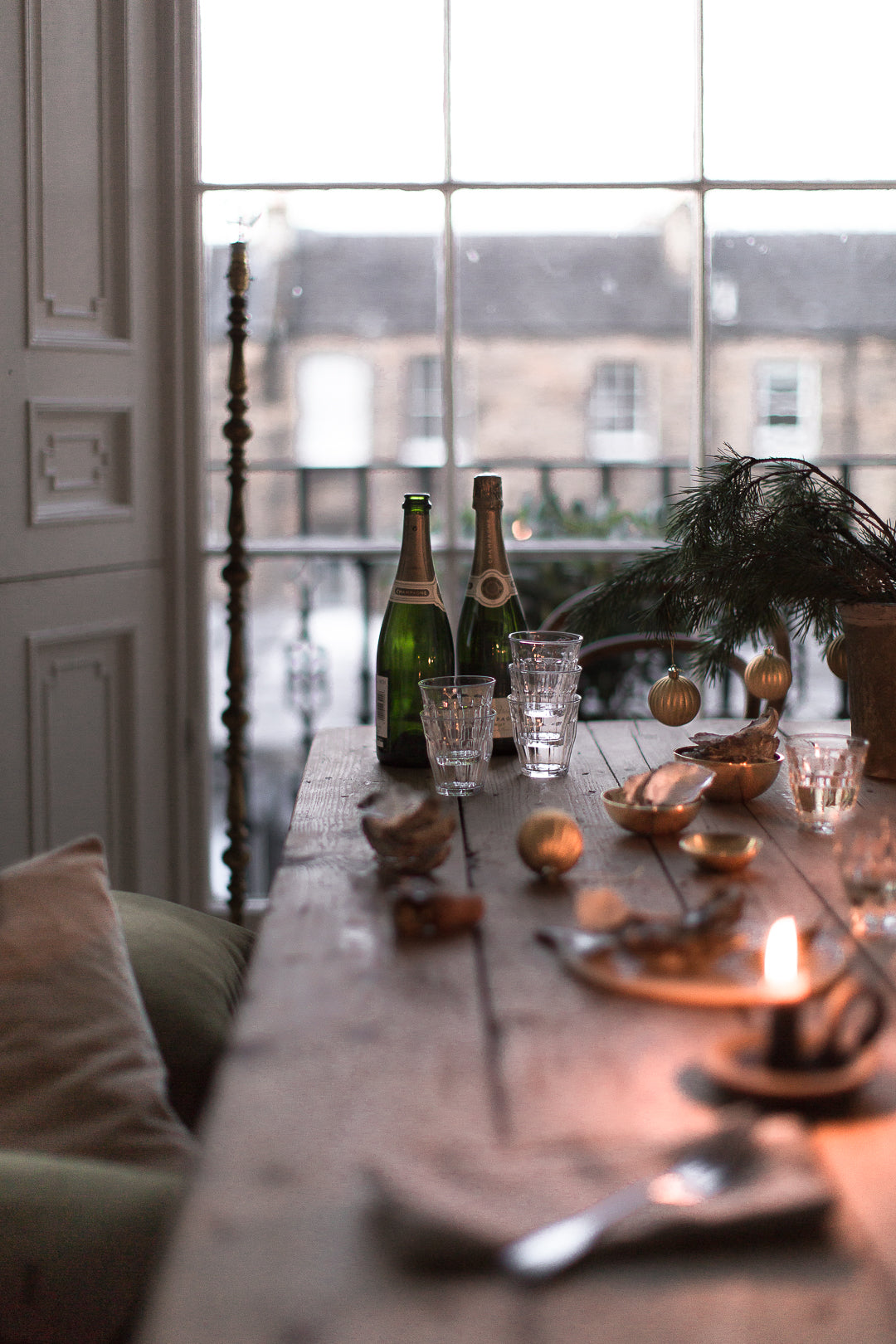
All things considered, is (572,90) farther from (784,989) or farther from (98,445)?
(784,989)

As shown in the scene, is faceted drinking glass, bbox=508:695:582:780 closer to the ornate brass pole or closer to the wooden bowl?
the wooden bowl

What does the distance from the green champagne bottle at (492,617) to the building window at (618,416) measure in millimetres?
1257

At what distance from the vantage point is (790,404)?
2.79 meters

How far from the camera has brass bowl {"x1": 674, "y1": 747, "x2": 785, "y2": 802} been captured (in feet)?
4.46

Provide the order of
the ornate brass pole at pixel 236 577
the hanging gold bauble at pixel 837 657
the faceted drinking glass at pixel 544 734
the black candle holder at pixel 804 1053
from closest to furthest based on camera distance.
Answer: the black candle holder at pixel 804 1053
the faceted drinking glass at pixel 544 734
the hanging gold bauble at pixel 837 657
the ornate brass pole at pixel 236 577

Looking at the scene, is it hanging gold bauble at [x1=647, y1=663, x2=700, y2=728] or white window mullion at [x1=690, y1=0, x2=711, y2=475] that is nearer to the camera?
hanging gold bauble at [x1=647, y1=663, x2=700, y2=728]

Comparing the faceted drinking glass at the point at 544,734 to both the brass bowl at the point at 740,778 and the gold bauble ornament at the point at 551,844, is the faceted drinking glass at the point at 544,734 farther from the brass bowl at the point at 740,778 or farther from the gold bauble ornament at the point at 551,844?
the gold bauble ornament at the point at 551,844

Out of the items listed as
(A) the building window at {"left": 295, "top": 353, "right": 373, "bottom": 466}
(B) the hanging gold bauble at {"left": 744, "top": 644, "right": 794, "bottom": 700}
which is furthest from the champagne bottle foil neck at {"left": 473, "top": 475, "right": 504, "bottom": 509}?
(A) the building window at {"left": 295, "top": 353, "right": 373, "bottom": 466}

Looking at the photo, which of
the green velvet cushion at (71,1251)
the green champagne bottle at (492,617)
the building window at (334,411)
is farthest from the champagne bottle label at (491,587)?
the building window at (334,411)

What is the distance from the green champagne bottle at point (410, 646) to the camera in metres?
1.55

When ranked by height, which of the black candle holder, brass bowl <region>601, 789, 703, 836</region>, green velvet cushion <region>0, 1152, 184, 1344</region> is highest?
brass bowl <region>601, 789, 703, 836</region>

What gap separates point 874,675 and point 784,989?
70 cm

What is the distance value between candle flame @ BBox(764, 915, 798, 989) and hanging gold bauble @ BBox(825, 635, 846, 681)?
0.75 meters

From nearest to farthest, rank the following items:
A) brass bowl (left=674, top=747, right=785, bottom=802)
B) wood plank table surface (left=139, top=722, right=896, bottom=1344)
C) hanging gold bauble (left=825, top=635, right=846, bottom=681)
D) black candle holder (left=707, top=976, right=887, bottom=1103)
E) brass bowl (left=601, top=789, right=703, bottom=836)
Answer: wood plank table surface (left=139, top=722, right=896, bottom=1344), black candle holder (left=707, top=976, right=887, bottom=1103), brass bowl (left=601, top=789, right=703, bottom=836), brass bowl (left=674, top=747, right=785, bottom=802), hanging gold bauble (left=825, top=635, right=846, bottom=681)
